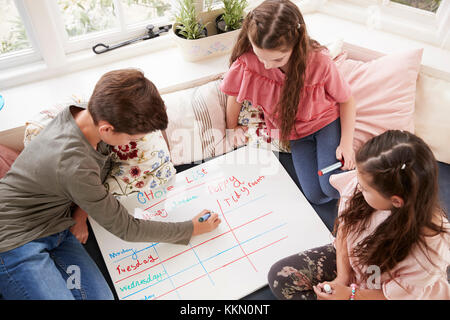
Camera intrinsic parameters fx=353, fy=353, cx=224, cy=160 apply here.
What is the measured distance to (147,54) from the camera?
1.58 meters

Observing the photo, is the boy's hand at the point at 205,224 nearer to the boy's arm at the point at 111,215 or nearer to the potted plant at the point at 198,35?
the boy's arm at the point at 111,215

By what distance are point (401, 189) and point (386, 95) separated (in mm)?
687

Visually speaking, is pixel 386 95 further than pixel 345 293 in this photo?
Yes

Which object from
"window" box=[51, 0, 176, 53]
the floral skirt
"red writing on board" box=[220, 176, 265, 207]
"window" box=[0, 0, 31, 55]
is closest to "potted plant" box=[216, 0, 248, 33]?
"window" box=[51, 0, 176, 53]

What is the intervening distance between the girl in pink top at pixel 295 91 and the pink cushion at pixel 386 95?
12 cm

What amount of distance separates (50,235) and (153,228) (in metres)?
0.31

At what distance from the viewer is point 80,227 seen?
1.18 m

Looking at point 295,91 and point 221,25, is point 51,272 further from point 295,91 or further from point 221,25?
point 221,25

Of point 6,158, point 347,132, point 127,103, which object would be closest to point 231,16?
point 347,132

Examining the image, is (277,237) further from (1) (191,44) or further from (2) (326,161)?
(1) (191,44)

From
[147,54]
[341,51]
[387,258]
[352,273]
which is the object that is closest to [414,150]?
[387,258]

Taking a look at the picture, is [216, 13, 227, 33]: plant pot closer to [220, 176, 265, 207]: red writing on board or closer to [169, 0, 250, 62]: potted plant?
[169, 0, 250, 62]: potted plant

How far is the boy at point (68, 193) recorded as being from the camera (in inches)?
35.9
